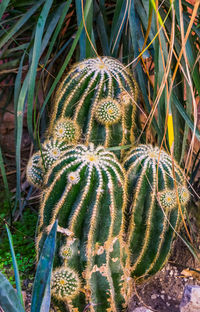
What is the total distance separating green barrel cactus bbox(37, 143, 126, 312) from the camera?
1.24 m

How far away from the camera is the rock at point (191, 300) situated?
1354mm

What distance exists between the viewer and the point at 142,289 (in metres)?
1.59

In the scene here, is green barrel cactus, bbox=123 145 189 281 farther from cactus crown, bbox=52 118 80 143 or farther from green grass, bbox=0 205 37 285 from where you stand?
green grass, bbox=0 205 37 285

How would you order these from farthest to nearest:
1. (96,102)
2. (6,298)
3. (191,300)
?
(96,102) → (191,300) → (6,298)

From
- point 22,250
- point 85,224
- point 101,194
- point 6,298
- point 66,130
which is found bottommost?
point 22,250

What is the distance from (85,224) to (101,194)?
12cm

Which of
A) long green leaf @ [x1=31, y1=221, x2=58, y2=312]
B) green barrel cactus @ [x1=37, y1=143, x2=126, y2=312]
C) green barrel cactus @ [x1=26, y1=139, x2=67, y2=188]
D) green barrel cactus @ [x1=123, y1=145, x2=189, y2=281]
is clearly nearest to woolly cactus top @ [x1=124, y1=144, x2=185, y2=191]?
green barrel cactus @ [x1=123, y1=145, x2=189, y2=281]

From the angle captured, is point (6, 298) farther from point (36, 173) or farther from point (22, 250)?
point (22, 250)

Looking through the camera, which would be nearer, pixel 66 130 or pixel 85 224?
pixel 85 224

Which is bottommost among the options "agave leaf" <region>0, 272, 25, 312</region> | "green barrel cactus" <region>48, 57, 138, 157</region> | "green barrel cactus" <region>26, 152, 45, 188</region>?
"agave leaf" <region>0, 272, 25, 312</region>

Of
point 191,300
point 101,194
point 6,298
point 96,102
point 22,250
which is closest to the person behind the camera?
point 6,298

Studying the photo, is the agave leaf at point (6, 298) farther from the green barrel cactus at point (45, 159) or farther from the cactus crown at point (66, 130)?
the cactus crown at point (66, 130)

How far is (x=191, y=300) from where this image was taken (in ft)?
4.45

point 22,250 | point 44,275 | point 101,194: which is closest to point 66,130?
point 101,194
